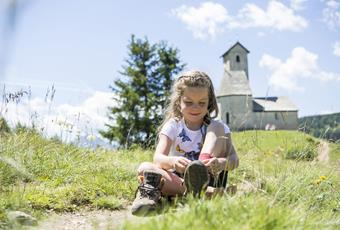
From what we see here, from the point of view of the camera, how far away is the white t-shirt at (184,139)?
405 centimetres

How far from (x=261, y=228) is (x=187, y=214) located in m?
0.38

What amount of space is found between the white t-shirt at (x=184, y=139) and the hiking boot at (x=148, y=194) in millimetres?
532

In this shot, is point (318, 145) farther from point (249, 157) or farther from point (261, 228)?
point (261, 228)

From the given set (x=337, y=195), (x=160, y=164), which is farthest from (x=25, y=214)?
(x=337, y=195)

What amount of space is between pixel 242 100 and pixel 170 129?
61951 millimetres

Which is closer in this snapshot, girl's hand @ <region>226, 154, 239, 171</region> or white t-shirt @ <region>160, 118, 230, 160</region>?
girl's hand @ <region>226, 154, 239, 171</region>

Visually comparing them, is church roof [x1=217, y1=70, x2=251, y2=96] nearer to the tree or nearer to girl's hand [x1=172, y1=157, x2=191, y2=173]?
the tree

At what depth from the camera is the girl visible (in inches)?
137

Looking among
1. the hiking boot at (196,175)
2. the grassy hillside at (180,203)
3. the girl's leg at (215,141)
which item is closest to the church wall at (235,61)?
the grassy hillside at (180,203)

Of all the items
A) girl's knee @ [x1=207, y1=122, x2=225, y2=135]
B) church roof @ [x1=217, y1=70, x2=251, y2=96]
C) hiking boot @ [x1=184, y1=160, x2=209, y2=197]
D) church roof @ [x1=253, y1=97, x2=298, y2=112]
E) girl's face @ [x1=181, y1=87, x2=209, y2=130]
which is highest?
church roof @ [x1=217, y1=70, x2=251, y2=96]

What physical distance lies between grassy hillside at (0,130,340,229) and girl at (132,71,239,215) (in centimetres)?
26

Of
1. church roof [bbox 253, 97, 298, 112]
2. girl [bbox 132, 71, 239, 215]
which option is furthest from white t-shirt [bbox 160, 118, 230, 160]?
church roof [bbox 253, 97, 298, 112]

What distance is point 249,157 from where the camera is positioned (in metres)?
6.16

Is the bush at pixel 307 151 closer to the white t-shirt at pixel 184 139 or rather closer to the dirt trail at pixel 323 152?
the dirt trail at pixel 323 152
